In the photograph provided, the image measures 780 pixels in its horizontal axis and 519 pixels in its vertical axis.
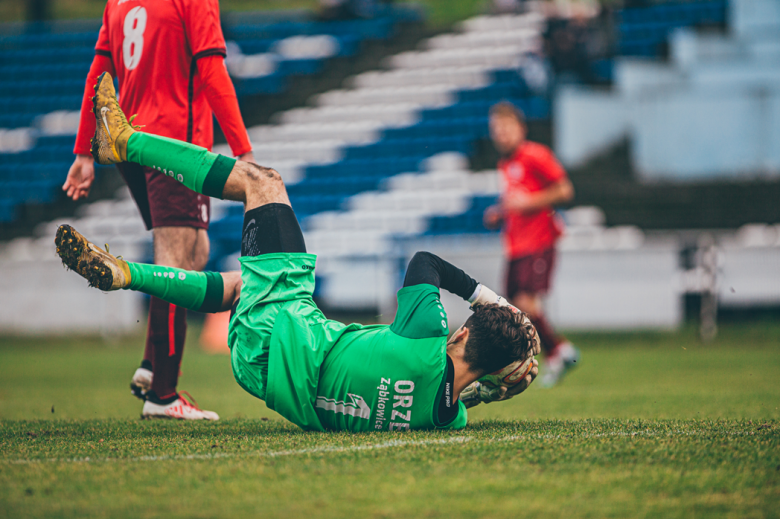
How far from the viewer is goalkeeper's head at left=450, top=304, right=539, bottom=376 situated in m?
2.98

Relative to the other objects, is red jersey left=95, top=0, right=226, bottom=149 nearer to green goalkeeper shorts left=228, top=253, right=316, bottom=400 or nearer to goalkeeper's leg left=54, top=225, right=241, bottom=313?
goalkeeper's leg left=54, top=225, right=241, bottom=313

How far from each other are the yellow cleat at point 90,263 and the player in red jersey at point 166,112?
0.78 meters

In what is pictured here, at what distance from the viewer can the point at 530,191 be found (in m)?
7.05

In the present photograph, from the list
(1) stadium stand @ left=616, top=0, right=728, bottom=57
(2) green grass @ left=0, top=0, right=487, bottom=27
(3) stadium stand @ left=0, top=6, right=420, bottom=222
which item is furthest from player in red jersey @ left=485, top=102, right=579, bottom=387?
(2) green grass @ left=0, top=0, right=487, bottom=27

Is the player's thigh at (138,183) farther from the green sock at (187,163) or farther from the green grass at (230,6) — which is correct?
the green grass at (230,6)

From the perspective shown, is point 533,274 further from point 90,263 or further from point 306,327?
point 90,263

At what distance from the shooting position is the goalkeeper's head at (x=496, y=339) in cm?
298

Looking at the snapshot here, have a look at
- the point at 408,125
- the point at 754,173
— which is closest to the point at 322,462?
the point at 754,173

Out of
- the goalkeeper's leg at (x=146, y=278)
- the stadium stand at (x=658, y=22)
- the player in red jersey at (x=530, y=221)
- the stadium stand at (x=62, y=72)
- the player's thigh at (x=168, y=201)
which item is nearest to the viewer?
the goalkeeper's leg at (x=146, y=278)

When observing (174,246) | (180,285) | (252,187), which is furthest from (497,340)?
(174,246)

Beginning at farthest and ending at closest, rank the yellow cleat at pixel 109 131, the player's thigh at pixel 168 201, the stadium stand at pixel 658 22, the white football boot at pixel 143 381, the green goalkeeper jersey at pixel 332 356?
the stadium stand at pixel 658 22
the white football boot at pixel 143 381
the player's thigh at pixel 168 201
the yellow cleat at pixel 109 131
the green goalkeeper jersey at pixel 332 356

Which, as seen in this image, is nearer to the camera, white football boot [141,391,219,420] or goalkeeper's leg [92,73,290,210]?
goalkeeper's leg [92,73,290,210]

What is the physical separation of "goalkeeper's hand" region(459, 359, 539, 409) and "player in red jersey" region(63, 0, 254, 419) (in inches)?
A: 52.5

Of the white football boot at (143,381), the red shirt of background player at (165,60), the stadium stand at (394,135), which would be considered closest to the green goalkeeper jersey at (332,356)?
the white football boot at (143,381)
